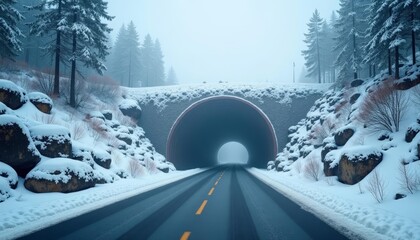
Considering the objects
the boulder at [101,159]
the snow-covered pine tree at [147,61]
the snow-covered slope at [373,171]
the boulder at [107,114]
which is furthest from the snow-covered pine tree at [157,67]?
the boulder at [101,159]

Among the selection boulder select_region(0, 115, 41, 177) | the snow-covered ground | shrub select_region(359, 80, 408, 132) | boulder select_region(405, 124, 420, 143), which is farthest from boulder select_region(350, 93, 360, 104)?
boulder select_region(0, 115, 41, 177)

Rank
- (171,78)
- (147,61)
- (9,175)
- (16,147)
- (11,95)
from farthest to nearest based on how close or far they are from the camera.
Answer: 1. (171,78)
2. (147,61)
3. (11,95)
4. (16,147)
5. (9,175)

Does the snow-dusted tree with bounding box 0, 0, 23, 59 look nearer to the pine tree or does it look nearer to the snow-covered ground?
the snow-covered ground

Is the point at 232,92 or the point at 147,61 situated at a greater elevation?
the point at 147,61

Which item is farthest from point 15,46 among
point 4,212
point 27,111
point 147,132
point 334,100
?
point 334,100

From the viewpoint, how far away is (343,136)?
15.4m

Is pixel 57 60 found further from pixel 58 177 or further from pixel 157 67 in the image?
pixel 157 67

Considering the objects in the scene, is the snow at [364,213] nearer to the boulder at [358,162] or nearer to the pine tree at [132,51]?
the boulder at [358,162]

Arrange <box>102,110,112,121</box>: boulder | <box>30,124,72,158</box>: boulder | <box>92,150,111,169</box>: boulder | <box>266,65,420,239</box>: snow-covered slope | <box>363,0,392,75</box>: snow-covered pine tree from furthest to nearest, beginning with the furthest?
<box>102,110,112,121</box>: boulder → <box>363,0,392,75</box>: snow-covered pine tree → <box>92,150,111,169</box>: boulder → <box>30,124,72,158</box>: boulder → <box>266,65,420,239</box>: snow-covered slope

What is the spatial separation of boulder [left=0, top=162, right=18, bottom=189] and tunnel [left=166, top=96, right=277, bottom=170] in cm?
1824

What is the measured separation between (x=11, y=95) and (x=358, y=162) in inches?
667

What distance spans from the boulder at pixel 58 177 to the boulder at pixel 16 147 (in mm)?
500

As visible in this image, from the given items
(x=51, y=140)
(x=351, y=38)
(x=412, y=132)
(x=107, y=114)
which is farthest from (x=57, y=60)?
(x=351, y=38)

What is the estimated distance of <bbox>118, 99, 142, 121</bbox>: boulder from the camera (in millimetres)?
27844
